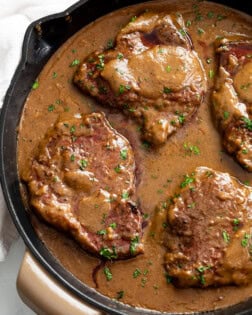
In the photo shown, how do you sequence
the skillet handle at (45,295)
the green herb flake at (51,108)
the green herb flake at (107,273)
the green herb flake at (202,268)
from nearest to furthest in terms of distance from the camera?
the skillet handle at (45,295)
the green herb flake at (202,268)
the green herb flake at (107,273)
the green herb flake at (51,108)

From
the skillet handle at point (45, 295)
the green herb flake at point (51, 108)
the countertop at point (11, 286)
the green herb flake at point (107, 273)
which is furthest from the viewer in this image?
the countertop at point (11, 286)

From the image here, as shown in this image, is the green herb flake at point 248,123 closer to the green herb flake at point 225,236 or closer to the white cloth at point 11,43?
the green herb flake at point 225,236

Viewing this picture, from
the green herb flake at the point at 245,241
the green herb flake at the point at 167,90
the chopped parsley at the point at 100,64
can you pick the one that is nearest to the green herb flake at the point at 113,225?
the green herb flake at the point at 245,241

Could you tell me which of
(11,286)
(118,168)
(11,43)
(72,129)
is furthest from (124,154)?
(11,286)

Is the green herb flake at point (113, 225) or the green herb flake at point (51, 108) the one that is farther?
the green herb flake at point (51, 108)

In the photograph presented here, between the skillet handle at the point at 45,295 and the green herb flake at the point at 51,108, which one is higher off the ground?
the green herb flake at the point at 51,108

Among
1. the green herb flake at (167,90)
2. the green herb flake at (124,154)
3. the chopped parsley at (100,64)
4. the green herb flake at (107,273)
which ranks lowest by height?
the green herb flake at (107,273)

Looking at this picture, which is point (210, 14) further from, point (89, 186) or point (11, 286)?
point (11, 286)
